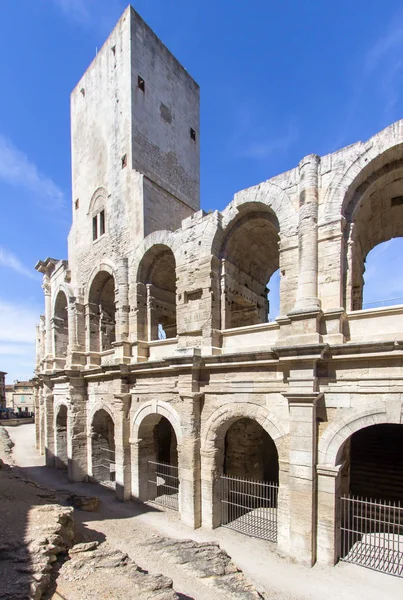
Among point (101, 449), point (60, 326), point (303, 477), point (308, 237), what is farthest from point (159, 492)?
point (60, 326)

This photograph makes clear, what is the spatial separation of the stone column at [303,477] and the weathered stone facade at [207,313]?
0.03 m

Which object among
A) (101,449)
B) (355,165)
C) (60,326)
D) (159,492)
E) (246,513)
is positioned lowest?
(159,492)

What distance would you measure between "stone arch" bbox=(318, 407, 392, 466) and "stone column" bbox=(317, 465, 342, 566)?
0.21 m

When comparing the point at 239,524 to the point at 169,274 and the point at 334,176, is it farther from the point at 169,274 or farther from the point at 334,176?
the point at 334,176

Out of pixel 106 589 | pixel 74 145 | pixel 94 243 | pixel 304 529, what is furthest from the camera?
pixel 74 145

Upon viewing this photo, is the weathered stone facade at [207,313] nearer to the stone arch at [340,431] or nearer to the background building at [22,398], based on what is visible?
the stone arch at [340,431]

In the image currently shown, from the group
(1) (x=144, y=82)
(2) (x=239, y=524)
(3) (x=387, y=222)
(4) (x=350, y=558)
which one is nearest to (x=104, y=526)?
(2) (x=239, y=524)

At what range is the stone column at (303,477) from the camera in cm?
772

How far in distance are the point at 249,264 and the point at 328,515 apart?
8.15 m

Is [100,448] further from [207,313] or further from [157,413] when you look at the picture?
[207,313]

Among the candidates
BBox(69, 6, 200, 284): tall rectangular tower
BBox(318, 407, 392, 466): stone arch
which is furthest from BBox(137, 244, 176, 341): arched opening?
BBox(318, 407, 392, 466): stone arch

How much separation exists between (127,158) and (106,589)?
14403 mm

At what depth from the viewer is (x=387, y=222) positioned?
36.8 feet

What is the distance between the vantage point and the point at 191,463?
1019 centimetres
